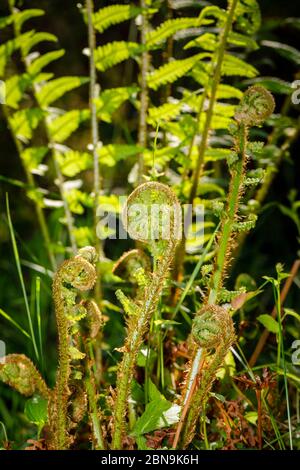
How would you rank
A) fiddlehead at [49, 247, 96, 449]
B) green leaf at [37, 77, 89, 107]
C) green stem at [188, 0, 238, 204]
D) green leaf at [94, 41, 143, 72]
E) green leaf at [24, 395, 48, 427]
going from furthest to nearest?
green leaf at [37, 77, 89, 107], green leaf at [94, 41, 143, 72], green stem at [188, 0, 238, 204], green leaf at [24, 395, 48, 427], fiddlehead at [49, 247, 96, 449]

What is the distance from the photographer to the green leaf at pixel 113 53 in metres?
1.18

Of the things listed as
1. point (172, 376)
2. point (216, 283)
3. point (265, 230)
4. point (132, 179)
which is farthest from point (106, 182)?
point (216, 283)

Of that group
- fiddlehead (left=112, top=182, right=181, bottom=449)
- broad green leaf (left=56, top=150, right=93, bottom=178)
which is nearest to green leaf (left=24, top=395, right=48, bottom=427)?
fiddlehead (left=112, top=182, right=181, bottom=449)

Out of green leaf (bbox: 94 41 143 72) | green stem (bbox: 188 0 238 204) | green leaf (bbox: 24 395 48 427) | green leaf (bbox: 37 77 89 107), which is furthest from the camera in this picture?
green leaf (bbox: 37 77 89 107)

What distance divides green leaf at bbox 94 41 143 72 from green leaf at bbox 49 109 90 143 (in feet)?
0.40

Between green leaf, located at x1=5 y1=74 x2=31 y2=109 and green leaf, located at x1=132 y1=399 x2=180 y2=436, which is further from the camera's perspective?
green leaf, located at x1=5 y1=74 x2=31 y2=109

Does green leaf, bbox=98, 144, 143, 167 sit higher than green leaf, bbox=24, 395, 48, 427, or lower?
higher

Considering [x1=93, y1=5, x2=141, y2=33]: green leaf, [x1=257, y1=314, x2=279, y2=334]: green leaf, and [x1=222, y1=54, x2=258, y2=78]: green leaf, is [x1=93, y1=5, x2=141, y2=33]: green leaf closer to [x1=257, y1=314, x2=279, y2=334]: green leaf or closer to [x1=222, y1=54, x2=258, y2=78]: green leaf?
[x1=222, y1=54, x2=258, y2=78]: green leaf

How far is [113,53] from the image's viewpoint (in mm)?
1215

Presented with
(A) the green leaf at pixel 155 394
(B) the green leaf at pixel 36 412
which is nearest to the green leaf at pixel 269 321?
(A) the green leaf at pixel 155 394

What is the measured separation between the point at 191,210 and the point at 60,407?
1.81 feet

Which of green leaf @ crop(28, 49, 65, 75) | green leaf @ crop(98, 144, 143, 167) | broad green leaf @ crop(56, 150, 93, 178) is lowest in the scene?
broad green leaf @ crop(56, 150, 93, 178)

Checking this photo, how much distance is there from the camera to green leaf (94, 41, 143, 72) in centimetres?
118
